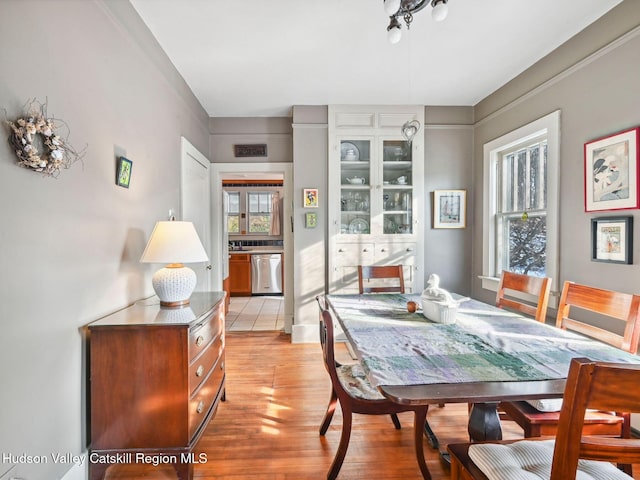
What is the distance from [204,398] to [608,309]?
2114 millimetres

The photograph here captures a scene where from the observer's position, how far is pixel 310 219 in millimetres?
3646

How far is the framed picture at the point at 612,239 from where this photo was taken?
76.1 inches

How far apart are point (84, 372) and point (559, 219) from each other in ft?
10.7

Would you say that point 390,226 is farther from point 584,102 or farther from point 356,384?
point 356,384

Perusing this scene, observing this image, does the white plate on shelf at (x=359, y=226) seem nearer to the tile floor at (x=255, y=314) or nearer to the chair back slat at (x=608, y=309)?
the tile floor at (x=255, y=314)

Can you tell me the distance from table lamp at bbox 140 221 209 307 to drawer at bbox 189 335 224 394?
331 mm

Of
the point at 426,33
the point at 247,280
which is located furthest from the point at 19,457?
the point at 247,280

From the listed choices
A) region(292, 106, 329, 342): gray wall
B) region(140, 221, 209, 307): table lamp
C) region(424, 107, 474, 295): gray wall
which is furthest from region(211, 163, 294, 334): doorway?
region(140, 221, 209, 307): table lamp

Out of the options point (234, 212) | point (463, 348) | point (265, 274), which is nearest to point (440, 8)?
point (463, 348)

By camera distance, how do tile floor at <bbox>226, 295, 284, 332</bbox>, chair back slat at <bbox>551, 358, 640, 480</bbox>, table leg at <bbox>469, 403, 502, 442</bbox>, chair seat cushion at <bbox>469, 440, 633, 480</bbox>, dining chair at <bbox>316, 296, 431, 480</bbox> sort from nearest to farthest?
chair back slat at <bbox>551, 358, 640, 480</bbox> → chair seat cushion at <bbox>469, 440, 633, 480</bbox> → table leg at <bbox>469, 403, 502, 442</bbox> → dining chair at <bbox>316, 296, 431, 480</bbox> → tile floor at <bbox>226, 295, 284, 332</bbox>

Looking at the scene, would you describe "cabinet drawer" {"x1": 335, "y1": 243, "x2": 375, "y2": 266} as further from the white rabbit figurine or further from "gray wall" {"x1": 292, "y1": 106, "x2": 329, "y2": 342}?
the white rabbit figurine

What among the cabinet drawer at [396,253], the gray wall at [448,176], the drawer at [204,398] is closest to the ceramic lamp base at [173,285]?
the drawer at [204,398]

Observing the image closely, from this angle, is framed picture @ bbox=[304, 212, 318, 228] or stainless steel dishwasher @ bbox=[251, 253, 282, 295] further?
stainless steel dishwasher @ bbox=[251, 253, 282, 295]

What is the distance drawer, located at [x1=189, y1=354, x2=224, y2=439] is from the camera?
156 cm
